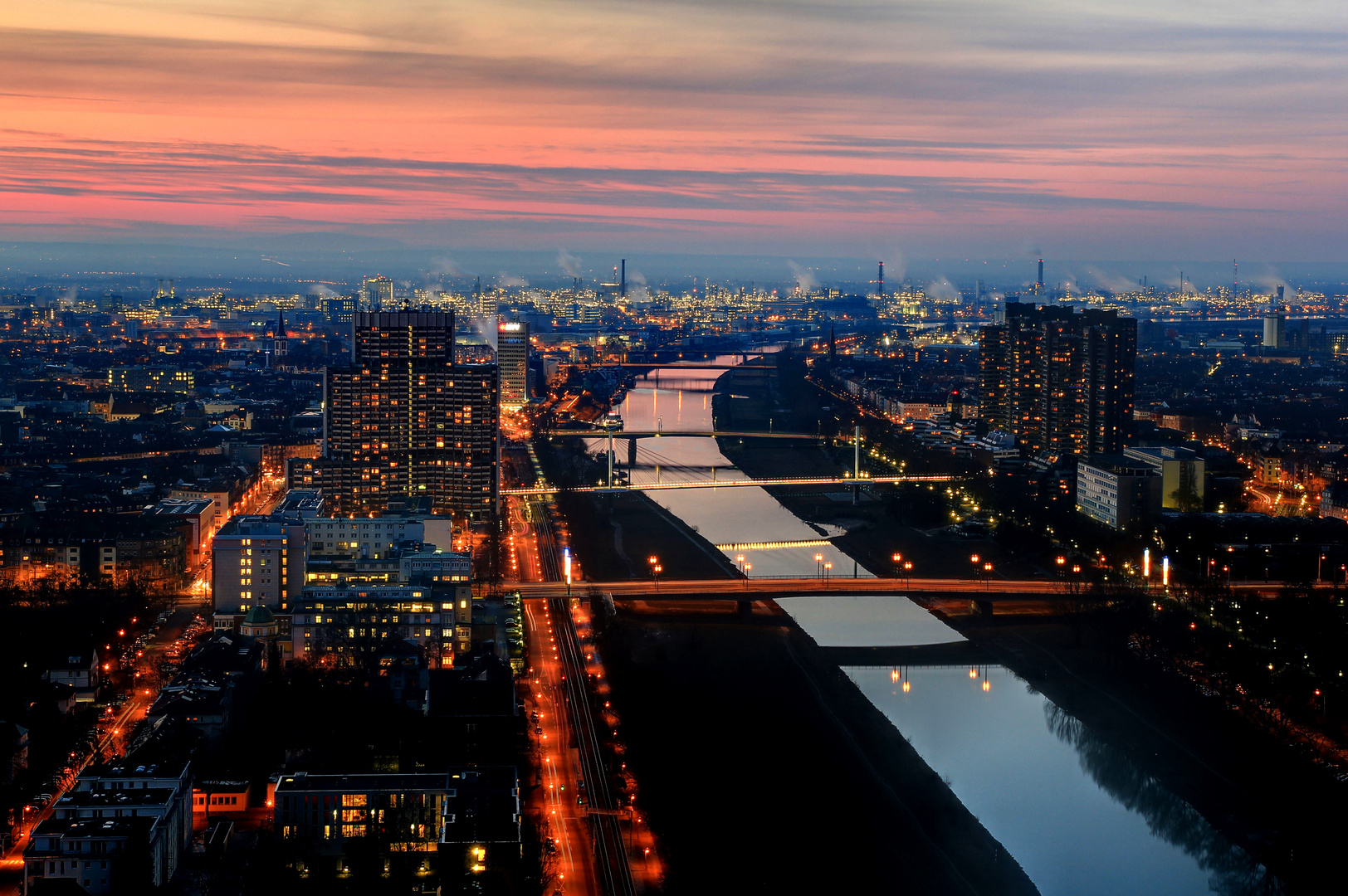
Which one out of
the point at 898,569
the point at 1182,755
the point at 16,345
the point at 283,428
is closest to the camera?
the point at 1182,755

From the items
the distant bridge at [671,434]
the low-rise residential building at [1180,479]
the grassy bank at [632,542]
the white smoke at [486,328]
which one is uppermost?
the white smoke at [486,328]

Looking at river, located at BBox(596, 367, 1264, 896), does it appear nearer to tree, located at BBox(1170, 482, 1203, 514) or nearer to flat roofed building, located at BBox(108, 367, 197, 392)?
tree, located at BBox(1170, 482, 1203, 514)

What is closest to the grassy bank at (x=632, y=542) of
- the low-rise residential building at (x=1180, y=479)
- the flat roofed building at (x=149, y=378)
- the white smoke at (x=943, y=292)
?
the low-rise residential building at (x=1180, y=479)

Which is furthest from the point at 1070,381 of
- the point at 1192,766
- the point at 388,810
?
the point at 388,810

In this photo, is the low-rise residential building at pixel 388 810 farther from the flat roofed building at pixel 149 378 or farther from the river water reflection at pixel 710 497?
the flat roofed building at pixel 149 378

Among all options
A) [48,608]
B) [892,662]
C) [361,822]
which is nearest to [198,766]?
[361,822]

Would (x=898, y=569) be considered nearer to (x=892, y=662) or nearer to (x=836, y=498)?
(x=892, y=662)

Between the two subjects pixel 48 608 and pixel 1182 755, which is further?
pixel 48 608
